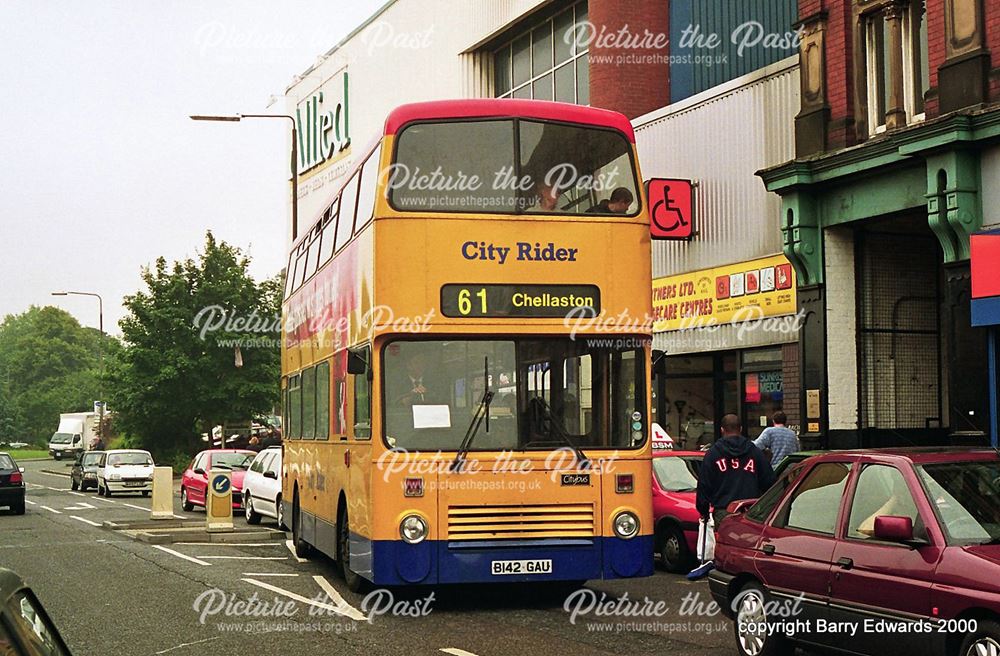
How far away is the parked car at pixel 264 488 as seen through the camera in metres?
24.3

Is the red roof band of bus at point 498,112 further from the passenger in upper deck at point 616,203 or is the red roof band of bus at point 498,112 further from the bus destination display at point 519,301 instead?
the bus destination display at point 519,301

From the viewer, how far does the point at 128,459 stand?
41.3 meters

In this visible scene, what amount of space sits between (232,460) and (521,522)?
20.4m

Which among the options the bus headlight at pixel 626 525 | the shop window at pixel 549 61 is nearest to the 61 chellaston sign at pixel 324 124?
the shop window at pixel 549 61

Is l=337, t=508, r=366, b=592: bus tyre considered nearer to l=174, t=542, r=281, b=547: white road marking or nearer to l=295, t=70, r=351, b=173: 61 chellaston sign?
l=174, t=542, r=281, b=547: white road marking

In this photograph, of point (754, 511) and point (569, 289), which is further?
point (569, 289)

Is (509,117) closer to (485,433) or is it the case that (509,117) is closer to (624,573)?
(485,433)

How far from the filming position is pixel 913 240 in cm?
2134

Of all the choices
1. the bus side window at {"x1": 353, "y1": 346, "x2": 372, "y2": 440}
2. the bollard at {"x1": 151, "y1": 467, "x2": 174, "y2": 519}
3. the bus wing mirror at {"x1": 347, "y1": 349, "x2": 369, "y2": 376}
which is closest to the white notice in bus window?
the bus side window at {"x1": 353, "y1": 346, "x2": 372, "y2": 440}

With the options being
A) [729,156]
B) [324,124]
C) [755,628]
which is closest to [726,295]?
[729,156]

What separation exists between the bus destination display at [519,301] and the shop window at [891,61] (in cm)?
886

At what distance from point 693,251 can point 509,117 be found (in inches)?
517

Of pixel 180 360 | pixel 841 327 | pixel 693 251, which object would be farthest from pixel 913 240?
pixel 180 360

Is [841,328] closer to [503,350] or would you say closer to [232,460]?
[503,350]
